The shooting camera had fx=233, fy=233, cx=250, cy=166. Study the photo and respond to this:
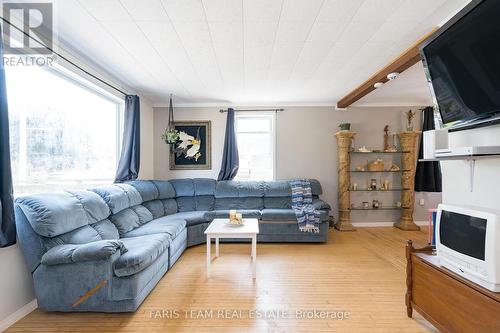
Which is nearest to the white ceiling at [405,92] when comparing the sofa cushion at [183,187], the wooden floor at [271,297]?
the wooden floor at [271,297]

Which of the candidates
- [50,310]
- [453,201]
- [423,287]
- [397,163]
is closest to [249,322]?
[423,287]

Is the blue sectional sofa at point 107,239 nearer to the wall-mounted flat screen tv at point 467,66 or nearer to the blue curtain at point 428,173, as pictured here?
the blue curtain at point 428,173

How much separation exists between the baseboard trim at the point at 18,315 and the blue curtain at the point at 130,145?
1.74m

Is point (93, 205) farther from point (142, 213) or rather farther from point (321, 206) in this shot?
point (321, 206)

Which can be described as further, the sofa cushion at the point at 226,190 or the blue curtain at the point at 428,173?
the blue curtain at the point at 428,173

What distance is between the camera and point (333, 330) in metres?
1.80

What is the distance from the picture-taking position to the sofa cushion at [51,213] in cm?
189

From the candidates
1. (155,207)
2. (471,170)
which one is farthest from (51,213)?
(471,170)

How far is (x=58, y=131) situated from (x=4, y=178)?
107 centimetres

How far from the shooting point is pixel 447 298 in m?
1.56

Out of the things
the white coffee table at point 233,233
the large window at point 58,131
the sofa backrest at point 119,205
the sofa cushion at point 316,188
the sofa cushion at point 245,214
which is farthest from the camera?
the sofa cushion at point 316,188

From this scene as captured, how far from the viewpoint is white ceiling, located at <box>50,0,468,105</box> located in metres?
1.83

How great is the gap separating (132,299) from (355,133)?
4185mm

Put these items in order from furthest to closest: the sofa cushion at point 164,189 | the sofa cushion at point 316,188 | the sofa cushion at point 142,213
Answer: the sofa cushion at point 316,188, the sofa cushion at point 164,189, the sofa cushion at point 142,213
